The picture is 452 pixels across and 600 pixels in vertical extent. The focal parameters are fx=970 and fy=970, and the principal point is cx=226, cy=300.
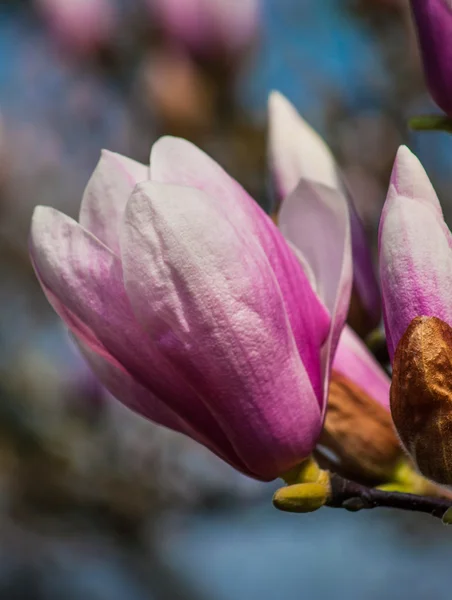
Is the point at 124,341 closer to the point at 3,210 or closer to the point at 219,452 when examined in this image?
the point at 219,452

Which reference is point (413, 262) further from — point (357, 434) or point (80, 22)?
point (80, 22)

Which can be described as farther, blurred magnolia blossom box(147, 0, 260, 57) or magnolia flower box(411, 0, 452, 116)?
blurred magnolia blossom box(147, 0, 260, 57)

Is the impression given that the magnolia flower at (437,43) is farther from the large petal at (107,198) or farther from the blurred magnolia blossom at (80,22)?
the blurred magnolia blossom at (80,22)

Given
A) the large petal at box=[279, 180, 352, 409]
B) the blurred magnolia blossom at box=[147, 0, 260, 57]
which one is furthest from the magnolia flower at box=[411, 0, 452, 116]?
the blurred magnolia blossom at box=[147, 0, 260, 57]

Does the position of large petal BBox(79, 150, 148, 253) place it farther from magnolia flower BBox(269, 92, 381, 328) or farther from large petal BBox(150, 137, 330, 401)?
magnolia flower BBox(269, 92, 381, 328)

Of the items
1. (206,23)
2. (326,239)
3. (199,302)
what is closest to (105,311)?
(199,302)

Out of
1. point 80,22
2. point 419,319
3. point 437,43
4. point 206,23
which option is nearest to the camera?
point 419,319

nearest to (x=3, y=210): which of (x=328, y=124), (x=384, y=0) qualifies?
(x=328, y=124)
